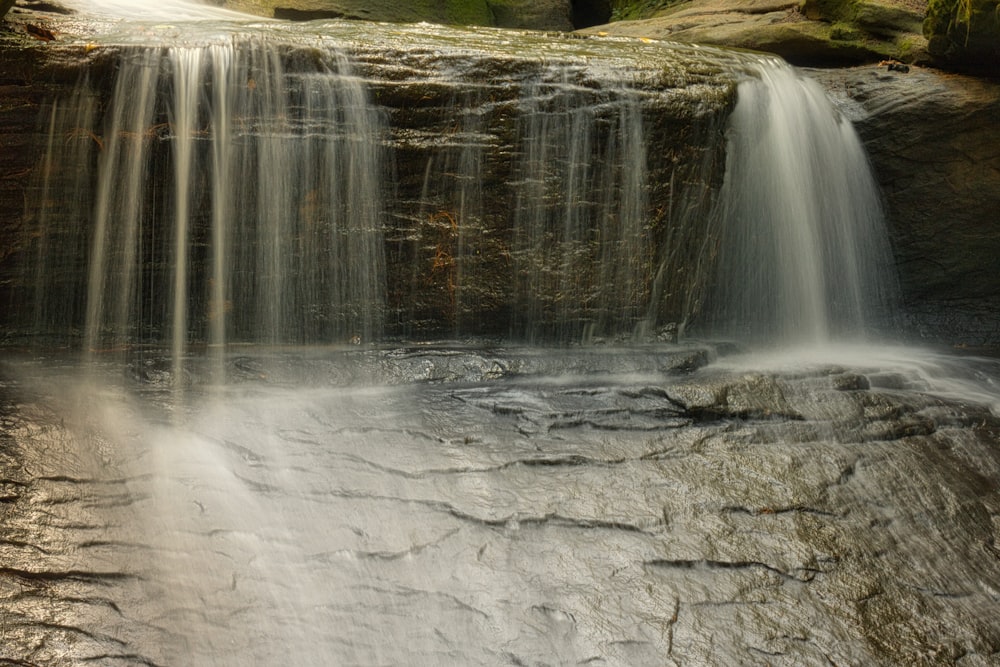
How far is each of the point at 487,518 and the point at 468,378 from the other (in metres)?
1.63

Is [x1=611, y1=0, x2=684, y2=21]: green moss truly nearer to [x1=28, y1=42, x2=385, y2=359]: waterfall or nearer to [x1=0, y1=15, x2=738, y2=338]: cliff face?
[x1=0, y1=15, x2=738, y2=338]: cliff face

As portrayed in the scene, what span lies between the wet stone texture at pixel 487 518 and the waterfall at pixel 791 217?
1.71 metres

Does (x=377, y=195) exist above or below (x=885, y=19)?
below

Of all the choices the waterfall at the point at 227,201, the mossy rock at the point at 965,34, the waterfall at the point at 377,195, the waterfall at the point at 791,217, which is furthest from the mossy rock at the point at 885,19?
the waterfall at the point at 227,201

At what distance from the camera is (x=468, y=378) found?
4922 mm

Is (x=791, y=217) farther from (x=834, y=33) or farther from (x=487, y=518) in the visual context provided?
(x=487, y=518)

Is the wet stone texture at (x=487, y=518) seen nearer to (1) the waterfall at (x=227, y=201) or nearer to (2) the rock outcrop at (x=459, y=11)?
(1) the waterfall at (x=227, y=201)

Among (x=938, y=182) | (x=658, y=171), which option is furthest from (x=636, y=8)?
(x=658, y=171)

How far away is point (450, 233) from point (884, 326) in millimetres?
4447

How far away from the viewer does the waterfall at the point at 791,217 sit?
638 centimetres

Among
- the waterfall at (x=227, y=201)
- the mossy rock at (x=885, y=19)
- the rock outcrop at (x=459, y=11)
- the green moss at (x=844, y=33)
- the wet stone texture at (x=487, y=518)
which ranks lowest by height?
the wet stone texture at (x=487, y=518)

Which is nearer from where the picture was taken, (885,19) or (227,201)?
(227,201)

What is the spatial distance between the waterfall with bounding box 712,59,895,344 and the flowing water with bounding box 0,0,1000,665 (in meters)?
0.03

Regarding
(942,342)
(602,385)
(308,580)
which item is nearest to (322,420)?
(308,580)
